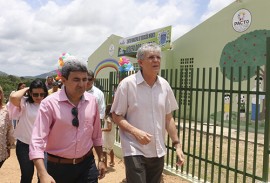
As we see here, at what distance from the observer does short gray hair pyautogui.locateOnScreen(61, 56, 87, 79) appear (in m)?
2.53

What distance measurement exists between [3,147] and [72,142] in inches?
71.6

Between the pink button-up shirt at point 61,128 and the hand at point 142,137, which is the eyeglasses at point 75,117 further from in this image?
the hand at point 142,137

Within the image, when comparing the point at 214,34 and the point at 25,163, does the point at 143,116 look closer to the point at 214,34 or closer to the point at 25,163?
the point at 25,163

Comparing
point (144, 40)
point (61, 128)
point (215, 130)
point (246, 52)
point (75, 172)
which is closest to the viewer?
point (61, 128)

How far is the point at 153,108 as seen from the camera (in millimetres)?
2977

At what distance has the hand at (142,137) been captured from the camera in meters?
2.70

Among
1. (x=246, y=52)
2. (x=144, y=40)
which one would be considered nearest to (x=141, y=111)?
(x=246, y=52)

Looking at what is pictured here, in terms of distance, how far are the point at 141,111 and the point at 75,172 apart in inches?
32.5

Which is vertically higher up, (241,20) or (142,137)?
(241,20)

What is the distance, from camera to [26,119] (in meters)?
3.82

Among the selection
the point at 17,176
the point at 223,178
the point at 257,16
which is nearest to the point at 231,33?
the point at 257,16

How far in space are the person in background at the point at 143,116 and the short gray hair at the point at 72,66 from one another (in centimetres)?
57

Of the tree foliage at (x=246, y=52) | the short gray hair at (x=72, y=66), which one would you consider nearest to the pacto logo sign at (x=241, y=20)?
the tree foliage at (x=246, y=52)

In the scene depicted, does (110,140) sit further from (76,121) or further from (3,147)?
(76,121)
